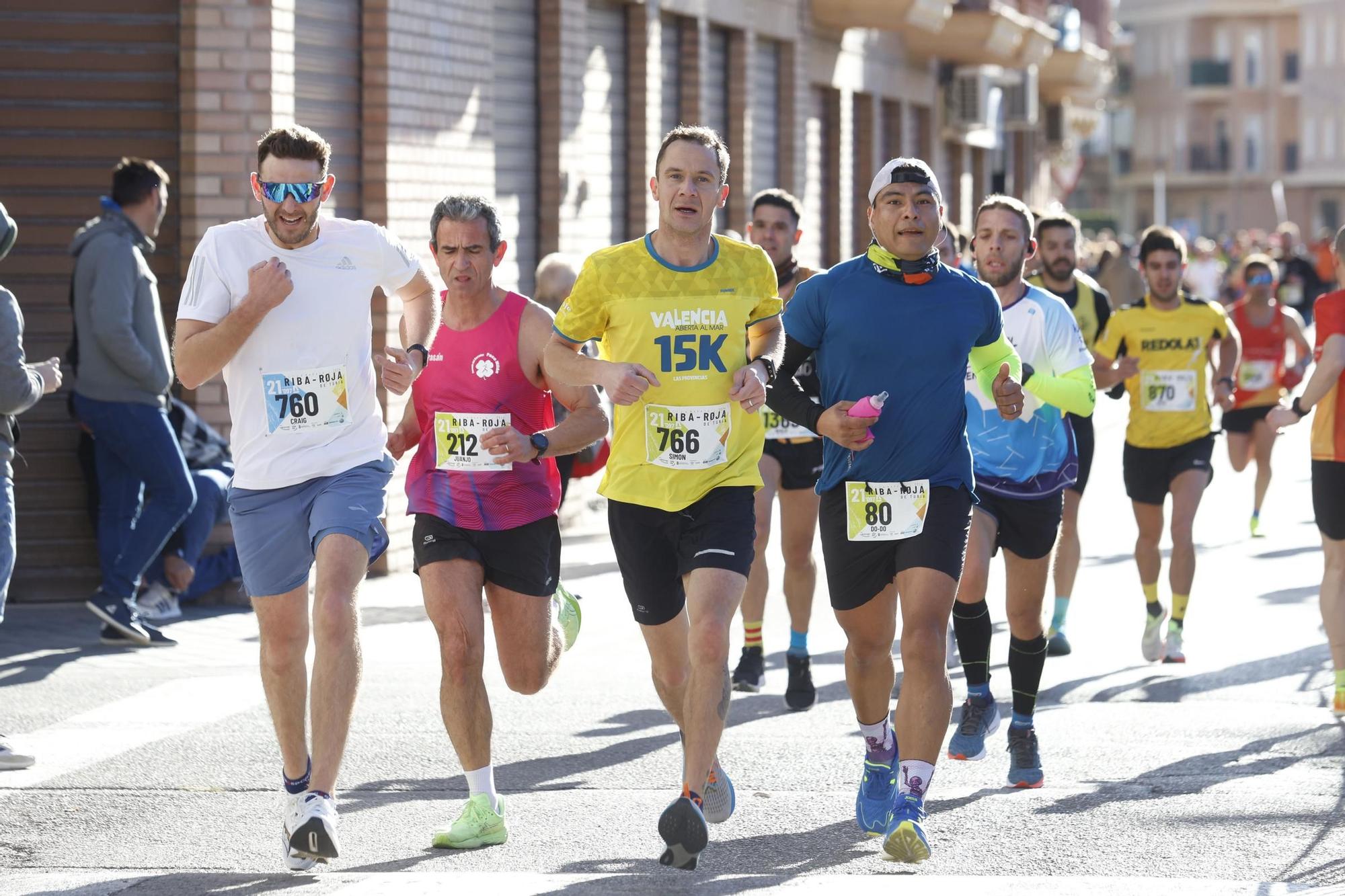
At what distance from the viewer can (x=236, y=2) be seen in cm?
1175

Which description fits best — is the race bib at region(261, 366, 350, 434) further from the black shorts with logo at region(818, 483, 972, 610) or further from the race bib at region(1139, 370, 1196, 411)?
the race bib at region(1139, 370, 1196, 411)

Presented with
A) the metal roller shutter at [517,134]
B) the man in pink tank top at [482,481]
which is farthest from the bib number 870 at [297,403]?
the metal roller shutter at [517,134]

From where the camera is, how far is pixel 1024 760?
24.9 feet

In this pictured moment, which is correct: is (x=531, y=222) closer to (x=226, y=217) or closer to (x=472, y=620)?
(x=226, y=217)

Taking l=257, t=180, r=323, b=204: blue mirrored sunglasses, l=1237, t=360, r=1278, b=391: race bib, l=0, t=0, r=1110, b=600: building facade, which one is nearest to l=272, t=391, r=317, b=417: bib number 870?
l=257, t=180, r=323, b=204: blue mirrored sunglasses

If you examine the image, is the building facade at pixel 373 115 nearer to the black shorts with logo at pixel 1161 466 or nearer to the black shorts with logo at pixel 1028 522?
the black shorts with logo at pixel 1161 466

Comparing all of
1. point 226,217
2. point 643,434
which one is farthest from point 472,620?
point 226,217

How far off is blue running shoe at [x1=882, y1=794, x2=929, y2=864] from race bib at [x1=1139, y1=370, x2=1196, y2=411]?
469cm

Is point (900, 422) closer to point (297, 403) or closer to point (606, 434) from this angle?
point (606, 434)

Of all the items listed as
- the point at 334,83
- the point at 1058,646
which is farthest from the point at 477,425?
the point at 334,83

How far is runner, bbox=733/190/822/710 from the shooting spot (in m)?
9.28

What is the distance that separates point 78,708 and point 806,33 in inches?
639

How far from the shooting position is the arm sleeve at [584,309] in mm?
6688

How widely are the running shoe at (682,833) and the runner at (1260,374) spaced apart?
10.1 meters
